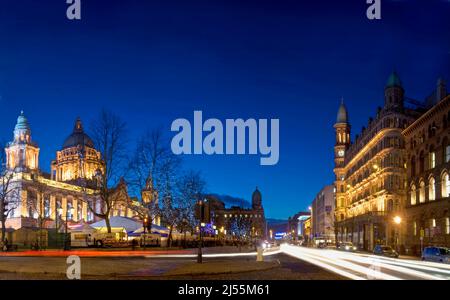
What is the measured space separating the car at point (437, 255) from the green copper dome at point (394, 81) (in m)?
45.8

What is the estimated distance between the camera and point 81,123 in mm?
195375

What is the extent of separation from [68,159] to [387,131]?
4354 inches

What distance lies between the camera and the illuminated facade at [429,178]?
58.6 meters

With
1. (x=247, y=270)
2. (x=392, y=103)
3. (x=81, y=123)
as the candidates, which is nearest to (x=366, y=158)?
(x=392, y=103)

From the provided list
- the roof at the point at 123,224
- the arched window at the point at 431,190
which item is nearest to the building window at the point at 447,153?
the arched window at the point at 431,190

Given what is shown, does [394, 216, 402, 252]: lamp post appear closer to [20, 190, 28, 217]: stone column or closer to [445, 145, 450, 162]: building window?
[445, 145, 450, 162]: building window

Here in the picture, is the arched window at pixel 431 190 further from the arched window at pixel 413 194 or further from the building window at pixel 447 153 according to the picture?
the arched window at pixel 413 194

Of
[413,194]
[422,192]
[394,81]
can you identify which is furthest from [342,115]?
[422,192]

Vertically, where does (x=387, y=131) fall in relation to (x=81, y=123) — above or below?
below

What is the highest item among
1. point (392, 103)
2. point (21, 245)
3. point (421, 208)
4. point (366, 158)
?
point (392, 103)

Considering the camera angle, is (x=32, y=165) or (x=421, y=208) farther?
(x=32, y=165)
